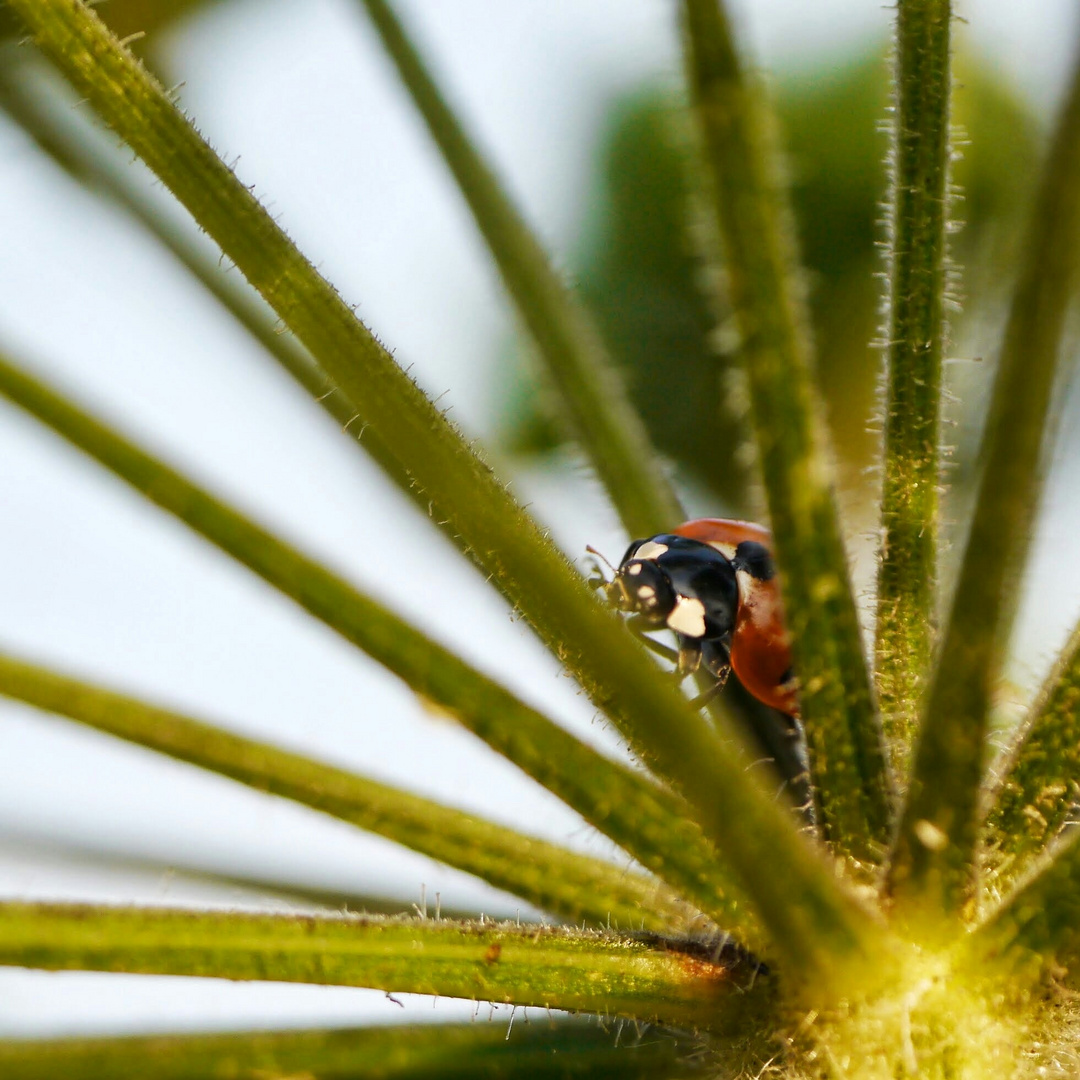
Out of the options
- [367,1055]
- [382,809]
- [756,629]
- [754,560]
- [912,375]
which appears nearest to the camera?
[382,809]

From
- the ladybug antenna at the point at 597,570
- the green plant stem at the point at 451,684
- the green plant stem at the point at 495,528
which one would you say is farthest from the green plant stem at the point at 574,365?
the green plant stem at the point at 451,684

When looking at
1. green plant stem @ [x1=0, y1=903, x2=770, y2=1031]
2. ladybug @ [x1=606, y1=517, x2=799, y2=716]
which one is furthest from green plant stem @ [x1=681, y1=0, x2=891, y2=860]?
ladybug @ [x1=606, y1=517, x2=799, y2=716]

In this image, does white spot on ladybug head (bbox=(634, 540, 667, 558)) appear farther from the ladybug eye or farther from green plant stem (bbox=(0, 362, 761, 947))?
green plant stem (bbox=(0, 362, 761, 947))

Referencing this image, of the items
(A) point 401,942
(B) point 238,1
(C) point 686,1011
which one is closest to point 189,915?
(A) point 401,942

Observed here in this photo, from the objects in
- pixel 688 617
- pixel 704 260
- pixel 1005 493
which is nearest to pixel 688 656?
pixel 688 617

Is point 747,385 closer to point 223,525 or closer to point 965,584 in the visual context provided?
point 965,584

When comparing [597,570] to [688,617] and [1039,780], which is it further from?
[1039,780]
